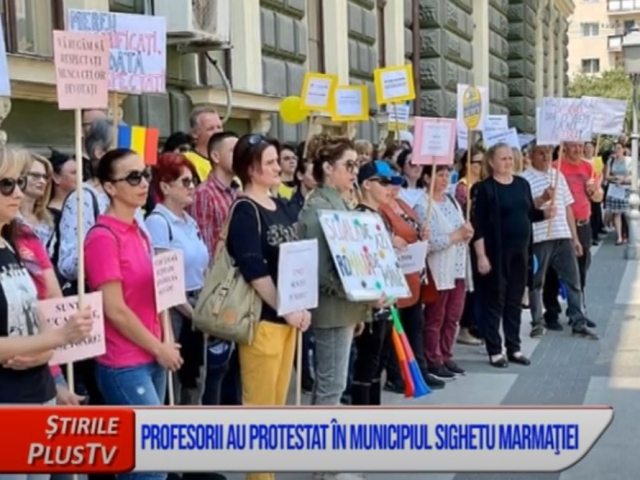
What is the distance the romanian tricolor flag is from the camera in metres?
5.43

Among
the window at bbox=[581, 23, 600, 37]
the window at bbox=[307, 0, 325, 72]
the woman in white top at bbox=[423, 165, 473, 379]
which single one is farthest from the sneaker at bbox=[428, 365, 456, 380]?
the window at bbox=[581, 23, 600, 37]

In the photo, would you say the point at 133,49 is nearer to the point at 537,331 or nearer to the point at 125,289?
the point at 125,289

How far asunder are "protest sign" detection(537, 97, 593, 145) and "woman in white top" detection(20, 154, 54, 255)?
498cm

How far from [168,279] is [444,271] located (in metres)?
3.18

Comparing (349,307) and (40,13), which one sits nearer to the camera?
(349,307)

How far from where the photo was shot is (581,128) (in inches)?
353

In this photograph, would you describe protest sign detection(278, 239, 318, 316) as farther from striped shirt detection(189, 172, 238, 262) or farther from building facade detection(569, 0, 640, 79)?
building facade detection(569, 0, 640, 79)

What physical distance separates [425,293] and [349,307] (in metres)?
2.08

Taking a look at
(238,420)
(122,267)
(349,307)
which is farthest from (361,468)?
(349,307)

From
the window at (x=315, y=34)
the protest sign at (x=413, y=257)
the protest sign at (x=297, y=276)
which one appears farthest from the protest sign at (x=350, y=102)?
the protest sign at (x=297, y=276)

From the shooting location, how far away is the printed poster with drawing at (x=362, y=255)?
15.9ft

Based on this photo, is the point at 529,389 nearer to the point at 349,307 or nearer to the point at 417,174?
the point at 417,174

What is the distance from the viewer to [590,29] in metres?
67.2

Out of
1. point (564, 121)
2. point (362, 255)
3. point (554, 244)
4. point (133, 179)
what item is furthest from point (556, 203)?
point (133, 179)
